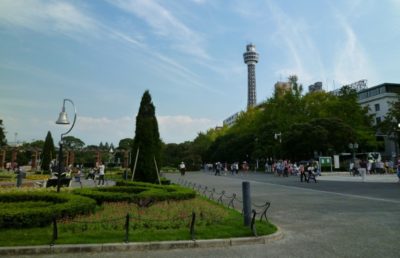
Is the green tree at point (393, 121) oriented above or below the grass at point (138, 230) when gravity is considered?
above

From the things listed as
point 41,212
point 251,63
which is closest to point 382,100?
point 41,212

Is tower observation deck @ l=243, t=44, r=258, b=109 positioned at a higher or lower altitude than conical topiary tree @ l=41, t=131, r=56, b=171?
higher

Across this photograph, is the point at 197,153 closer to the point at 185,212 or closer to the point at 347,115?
the point at 347,115

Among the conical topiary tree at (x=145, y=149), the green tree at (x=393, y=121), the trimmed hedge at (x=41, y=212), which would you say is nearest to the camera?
the trimmed hedge at (x=41, y=212)

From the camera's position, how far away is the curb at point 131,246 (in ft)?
25.9

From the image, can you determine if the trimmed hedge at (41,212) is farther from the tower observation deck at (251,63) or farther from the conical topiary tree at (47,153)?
the tower observation deck at (251,63)

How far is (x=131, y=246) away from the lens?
8219 millimetres

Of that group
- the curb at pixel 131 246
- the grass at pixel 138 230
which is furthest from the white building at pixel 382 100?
the curb at pixel 131 246

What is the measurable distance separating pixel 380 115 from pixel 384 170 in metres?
44.0

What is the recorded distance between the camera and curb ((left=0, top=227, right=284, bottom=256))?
788 centimetres

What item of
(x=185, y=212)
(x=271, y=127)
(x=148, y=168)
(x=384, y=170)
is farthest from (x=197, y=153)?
(x=185, y=212)

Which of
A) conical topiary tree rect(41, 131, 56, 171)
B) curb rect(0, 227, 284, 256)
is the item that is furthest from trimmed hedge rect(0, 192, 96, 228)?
conical topiary tree rect(41, 131, 56, 171)

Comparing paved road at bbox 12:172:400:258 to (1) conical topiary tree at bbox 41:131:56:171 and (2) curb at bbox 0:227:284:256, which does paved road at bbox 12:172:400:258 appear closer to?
(2) curb at bbox 0:227:284:256

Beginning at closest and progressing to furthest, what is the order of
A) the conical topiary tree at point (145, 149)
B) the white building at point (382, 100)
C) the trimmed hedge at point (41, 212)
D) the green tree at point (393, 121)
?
the trimmed hedge at point (41, 212)
the conical topiary tree at point (145, 149)
the green tree at point (393, 121)
the white building at point (382, 100)
